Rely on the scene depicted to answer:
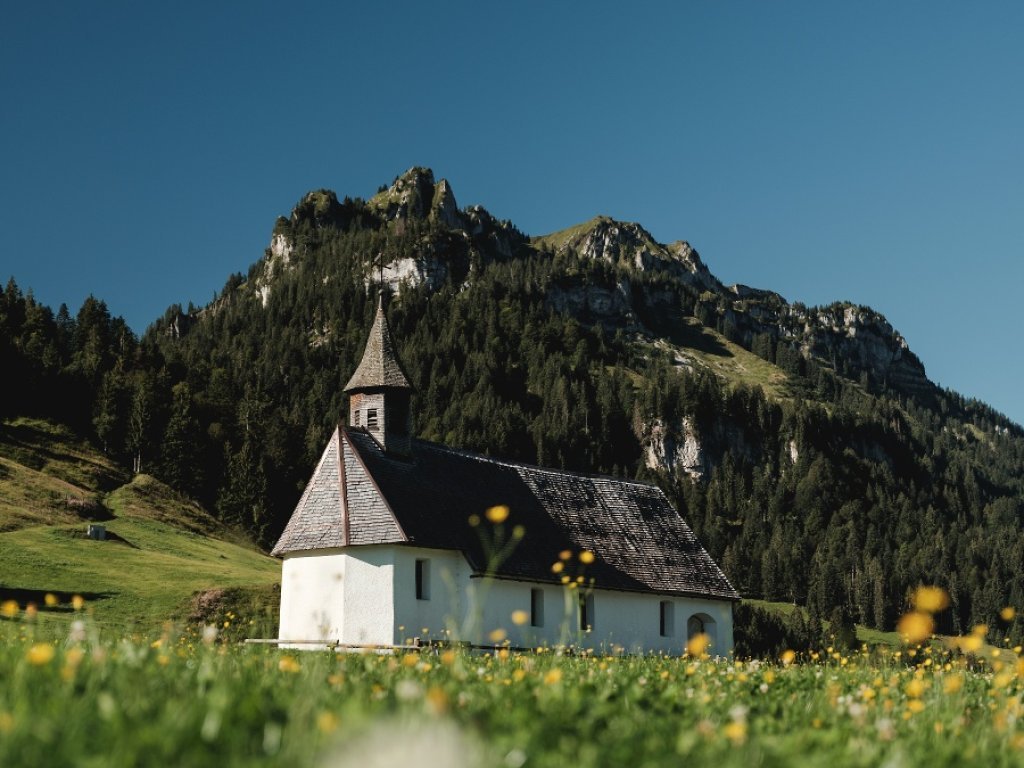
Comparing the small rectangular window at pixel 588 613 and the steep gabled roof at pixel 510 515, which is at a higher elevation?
the steep gabled roof at pixel 510 515

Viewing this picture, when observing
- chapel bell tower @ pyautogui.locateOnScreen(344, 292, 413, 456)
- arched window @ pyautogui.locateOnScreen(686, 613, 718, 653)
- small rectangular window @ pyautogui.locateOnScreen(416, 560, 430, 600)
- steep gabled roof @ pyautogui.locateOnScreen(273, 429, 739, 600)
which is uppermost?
chapel bell tower @ pyautogui.locateOnScreen(344, 292, 413, 456)

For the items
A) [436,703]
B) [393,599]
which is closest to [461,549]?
[393,599]

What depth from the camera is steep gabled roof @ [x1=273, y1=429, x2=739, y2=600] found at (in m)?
37.5

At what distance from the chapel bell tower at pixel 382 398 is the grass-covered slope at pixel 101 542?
11.7 meters

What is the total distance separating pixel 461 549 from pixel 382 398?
7486 millimetres

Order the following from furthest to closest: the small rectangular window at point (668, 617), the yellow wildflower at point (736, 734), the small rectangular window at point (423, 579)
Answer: the small rectangular window at point (668, 617) < the small rectangular window at point (423, 579) < the yellow wildflower at point (736, 734)

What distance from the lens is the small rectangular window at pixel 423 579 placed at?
37.2 meters

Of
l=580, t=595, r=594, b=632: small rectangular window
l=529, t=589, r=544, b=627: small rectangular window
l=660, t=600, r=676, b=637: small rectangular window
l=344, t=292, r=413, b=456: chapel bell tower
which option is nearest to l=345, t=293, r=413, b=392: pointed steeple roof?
l=344, t=292, r=413, b=456: chapel bell tower

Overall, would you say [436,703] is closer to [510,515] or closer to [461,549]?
[461,549]

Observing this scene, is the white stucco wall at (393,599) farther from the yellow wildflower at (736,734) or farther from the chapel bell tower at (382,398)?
the yellow wildflower at (736,734)

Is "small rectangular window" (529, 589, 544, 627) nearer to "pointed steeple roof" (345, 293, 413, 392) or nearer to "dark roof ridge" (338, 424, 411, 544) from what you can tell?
"dark roof ridge" (338, 424, 411, 544)

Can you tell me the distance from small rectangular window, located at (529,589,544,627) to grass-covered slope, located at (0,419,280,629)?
48.4ft

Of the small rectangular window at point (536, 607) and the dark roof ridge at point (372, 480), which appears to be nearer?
the dark roof ridge at point (372, 480)

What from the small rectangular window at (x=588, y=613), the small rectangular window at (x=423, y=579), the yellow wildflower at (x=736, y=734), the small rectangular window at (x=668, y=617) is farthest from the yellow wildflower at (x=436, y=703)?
the small rectangular window at (x=668, y=617)
